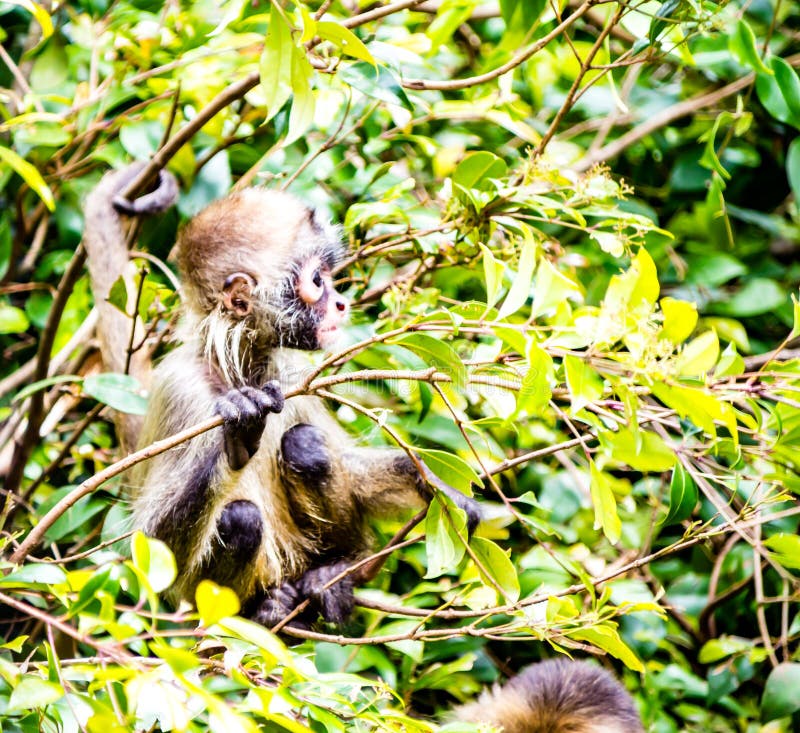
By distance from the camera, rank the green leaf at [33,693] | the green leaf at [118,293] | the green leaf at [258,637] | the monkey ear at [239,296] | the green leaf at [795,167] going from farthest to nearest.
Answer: the green leaf at [795,167]
the monkey ear at [239,296]
the green leaf at [118,293]
the green leaf at [33,693]
the green leaf at [258,637]

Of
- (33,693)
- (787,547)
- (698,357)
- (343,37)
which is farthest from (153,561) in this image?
(787,547)

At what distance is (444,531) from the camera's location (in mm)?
2477

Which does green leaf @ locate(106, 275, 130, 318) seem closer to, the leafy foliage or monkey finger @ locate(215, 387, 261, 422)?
the leafy foliage

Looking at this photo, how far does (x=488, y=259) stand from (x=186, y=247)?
1658 millimetres

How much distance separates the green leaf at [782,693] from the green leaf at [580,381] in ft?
7.39

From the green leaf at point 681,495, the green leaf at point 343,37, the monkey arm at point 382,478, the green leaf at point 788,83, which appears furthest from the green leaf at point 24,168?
the green leaf at point 788,83

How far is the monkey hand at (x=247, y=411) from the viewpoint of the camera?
270 cm

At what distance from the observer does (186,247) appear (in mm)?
3504

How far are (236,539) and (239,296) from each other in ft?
2.73

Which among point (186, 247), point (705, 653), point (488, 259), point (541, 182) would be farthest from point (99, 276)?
point (705, 653)

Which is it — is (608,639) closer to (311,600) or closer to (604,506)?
(604,506)

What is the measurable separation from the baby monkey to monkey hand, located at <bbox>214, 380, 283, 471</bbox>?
332mm

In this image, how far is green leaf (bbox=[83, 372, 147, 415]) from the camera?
3102 mm

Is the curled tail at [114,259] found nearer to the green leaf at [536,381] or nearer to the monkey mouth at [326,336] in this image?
the monkey mouth at [326,336]
